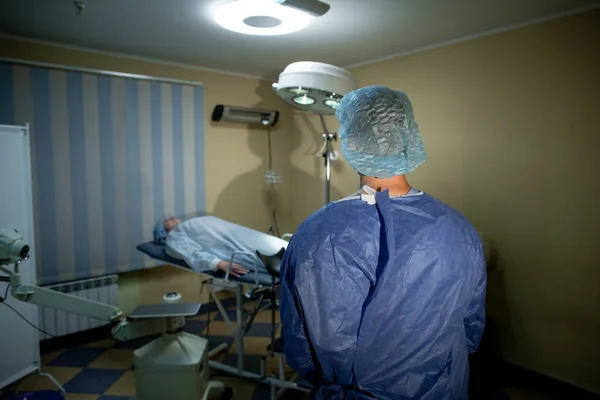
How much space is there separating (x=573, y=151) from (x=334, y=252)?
201 centimetres

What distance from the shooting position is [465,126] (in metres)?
2.99

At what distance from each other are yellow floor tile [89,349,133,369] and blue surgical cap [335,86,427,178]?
2.39 metres

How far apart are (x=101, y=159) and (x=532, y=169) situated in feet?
10.0

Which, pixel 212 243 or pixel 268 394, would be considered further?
pixel 212 243

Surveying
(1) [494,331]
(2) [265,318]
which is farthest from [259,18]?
(1) [494,331]

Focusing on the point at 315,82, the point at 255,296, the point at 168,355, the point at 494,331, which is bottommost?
the point at 494,331

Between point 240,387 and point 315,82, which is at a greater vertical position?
point 315,82

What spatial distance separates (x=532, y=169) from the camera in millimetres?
2662

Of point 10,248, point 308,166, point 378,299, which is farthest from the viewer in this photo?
point 308,166

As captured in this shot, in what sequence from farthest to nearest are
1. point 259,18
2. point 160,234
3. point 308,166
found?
point 308,166 → point 160,234 → point 259,18

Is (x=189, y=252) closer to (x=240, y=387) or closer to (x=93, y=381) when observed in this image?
A: (x=240, y=387)

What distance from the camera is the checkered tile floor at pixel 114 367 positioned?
8.48 ft

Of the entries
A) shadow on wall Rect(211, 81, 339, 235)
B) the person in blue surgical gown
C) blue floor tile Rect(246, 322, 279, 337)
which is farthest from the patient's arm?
the person in blue surgical gown

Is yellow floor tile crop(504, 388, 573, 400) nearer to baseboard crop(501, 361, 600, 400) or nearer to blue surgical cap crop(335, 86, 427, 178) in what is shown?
baseboard crop(501, 361, 600, 400)
